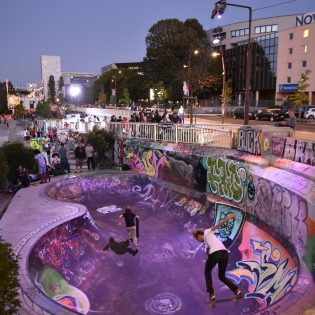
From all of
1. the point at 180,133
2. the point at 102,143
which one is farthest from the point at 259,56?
the point at 180,133

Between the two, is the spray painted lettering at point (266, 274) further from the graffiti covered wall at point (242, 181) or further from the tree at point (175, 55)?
the tree at point (175, 55)

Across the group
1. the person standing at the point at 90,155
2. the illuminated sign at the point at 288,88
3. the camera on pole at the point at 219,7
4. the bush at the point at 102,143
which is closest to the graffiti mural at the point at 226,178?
the camera on pole at the point at 219,7

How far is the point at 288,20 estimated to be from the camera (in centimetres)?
7181

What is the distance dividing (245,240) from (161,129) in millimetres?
9454

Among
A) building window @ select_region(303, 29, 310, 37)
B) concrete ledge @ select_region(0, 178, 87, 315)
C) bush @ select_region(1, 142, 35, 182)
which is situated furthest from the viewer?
building window @ select_region(303, 29, 310, 37)

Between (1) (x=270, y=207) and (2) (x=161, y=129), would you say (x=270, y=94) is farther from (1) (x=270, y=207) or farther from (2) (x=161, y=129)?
(1) (x=270, y=207)

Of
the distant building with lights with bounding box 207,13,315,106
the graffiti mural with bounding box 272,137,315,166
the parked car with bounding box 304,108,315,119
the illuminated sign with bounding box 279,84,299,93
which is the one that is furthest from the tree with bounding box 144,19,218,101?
the graffiti mural with bounding box 272,137,315,166

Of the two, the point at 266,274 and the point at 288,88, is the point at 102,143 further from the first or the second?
the point at 288,88

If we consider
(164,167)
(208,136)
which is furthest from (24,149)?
(208,136)

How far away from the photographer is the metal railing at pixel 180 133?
53.3 feet

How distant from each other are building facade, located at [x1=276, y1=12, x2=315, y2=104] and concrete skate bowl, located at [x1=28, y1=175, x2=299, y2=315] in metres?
42.9

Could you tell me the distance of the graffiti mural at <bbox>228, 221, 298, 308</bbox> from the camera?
8289 mm

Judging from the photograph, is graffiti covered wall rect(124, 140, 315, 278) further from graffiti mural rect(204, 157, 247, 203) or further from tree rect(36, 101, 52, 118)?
tree rect(36, 101, 52, 118)

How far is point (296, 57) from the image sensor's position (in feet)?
177
